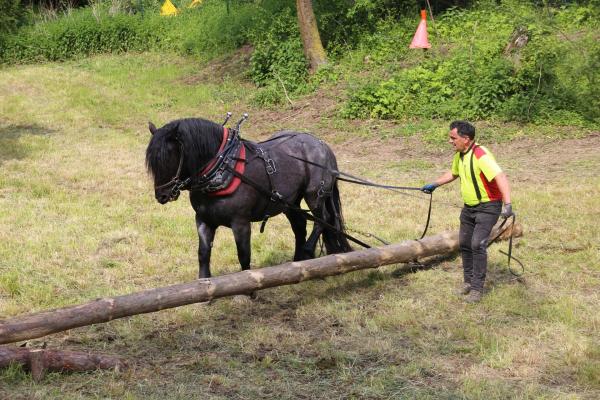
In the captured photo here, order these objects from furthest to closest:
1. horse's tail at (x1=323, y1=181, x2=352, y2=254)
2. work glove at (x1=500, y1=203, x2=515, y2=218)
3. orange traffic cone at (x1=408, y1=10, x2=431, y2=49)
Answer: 1. orange traffic cone at (x1=408, y1=10, x2=431, y2=49)
2. horse's tail at (x1=323, y1=181, x2=352, y2=254)
3. work glove at (x1=500, y1=203, x2=515, y2=218)

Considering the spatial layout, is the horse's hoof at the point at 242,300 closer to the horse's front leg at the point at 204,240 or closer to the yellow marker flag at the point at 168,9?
the horse's front leg at the point at 204,240

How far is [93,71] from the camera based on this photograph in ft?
89.1

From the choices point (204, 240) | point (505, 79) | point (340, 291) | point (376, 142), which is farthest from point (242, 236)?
point (505, 79)

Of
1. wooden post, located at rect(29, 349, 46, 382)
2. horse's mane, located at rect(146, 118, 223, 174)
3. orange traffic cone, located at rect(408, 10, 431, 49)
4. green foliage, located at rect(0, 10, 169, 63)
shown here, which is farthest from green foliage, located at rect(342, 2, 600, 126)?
green foliage, located at rect(0, 10, 169, 63)

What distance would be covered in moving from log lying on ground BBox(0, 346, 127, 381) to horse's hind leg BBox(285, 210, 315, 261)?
3.22m

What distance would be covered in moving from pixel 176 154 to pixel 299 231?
2271 mm

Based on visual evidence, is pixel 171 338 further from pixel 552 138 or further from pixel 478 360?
pixel 552 138

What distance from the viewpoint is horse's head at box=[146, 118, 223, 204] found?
7.16 m

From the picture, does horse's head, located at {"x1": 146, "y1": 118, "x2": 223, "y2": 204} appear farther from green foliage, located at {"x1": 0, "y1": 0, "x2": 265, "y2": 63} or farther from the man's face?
green foliage, located at {"x1": 0, "y1": 0, "x2": 265, "y2": 63}

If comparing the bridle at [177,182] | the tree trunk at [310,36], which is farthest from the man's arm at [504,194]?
the tree trunk at [310,36]

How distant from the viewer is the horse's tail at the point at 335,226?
8.98 meters

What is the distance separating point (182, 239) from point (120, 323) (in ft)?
10.2

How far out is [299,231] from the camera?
9.01 metres

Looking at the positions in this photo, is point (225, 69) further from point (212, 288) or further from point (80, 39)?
point (212, 288)
